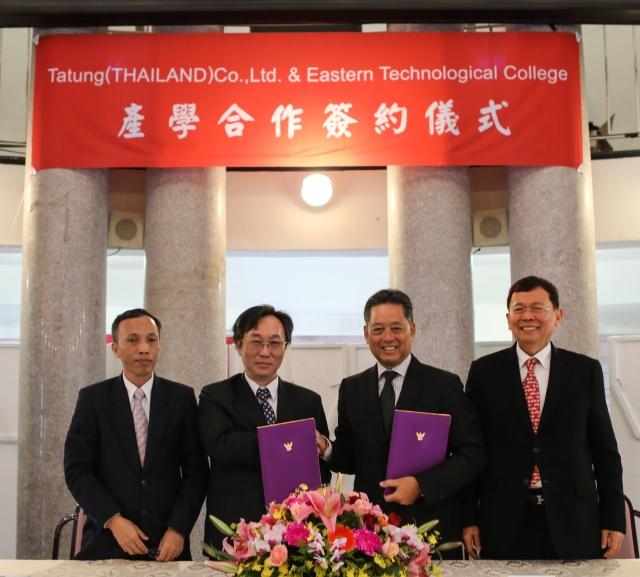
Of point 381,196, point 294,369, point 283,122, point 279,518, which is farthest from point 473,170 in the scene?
point 279,518

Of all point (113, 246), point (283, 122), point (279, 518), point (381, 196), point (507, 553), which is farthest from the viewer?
point (381, 196)

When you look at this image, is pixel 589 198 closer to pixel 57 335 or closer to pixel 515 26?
pixel 515 26

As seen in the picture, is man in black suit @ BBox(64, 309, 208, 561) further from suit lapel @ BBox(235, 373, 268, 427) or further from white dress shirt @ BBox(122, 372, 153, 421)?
suit lapel @ BBox(235, 373, 268, 427)

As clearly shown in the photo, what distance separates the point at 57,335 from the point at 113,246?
96cm

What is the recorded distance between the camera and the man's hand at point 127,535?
2797mm

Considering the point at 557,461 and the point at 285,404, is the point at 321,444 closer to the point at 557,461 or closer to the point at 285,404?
the point at 285,404

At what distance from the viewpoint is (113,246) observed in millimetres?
5586

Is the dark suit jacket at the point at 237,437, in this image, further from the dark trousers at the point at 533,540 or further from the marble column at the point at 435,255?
the marble column at the point at 435,255

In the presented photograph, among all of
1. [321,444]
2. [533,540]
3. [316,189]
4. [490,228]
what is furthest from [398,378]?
[316,189]

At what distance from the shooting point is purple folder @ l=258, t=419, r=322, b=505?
2.67 m

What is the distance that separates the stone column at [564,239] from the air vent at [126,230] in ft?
8.63

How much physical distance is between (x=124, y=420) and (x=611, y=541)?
188 centimetres

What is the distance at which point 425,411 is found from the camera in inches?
115

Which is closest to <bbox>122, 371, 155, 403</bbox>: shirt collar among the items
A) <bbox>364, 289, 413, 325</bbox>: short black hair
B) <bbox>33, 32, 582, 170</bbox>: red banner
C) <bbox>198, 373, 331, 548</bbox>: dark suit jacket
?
<bbox>198, 373, 331, 548</bbox>: dark suit jacket
